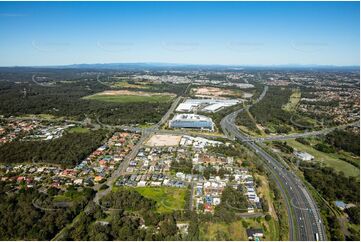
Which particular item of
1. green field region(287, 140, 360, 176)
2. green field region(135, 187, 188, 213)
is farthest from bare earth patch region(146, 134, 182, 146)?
green field region(287, 140, 360, 176)

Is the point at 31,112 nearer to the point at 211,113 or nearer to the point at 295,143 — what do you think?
the point at 211,113

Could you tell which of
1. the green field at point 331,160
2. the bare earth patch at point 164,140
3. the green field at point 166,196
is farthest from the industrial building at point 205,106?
the green field at point 166,196

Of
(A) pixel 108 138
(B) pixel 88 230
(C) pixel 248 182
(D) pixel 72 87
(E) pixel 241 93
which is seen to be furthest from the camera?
(D) pixel 72 87

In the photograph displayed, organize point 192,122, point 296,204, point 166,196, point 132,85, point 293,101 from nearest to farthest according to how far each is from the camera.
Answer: point 296,204 < point 166,196 < point 192,122 < point 293,101 < point 132,85

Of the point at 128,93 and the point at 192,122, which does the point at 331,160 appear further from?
the point at 128,93

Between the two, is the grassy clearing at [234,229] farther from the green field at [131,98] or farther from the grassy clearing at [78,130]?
the green field at [131,98]

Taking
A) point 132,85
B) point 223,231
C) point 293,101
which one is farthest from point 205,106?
point 223,231

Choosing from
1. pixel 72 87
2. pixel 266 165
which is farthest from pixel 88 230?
pixel 72 87
